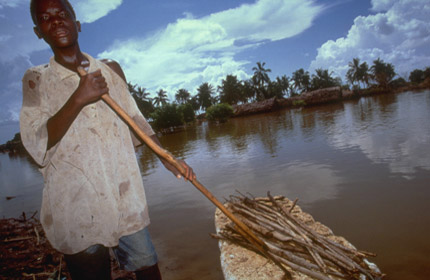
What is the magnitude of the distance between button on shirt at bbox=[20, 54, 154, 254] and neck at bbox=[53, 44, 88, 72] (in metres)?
0.04

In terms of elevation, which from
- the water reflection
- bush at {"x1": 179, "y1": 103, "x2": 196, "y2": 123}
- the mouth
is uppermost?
bush at {"x1": 179, "y1": 103, "x2": 196, "y2": 123}

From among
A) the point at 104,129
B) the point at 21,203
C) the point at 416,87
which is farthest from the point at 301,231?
the point at 416,87

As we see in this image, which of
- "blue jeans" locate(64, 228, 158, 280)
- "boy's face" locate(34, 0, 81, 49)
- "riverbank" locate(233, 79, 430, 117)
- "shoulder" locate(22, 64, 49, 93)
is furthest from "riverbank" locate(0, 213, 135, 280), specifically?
"riverbank" locate(233, 79, 430, 117)

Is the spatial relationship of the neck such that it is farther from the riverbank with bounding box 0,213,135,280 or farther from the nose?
the riverbank with bounding box 0,213,135,280

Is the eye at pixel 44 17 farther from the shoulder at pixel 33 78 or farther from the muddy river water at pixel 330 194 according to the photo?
the muddy river water at pixel 330 194

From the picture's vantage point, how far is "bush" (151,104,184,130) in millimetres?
38631

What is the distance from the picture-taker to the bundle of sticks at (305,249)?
218cm

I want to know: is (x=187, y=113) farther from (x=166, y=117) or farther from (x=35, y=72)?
(x=35, y=72)

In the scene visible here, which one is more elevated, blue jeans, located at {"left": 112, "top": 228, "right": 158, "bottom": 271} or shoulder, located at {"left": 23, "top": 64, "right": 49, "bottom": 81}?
shoulder, located at {"left": 23, "top": 64, "right": 49, "bottom": 81}

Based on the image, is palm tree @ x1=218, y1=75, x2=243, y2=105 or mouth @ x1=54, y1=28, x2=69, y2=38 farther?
palm tree @ x1=218, y1=75, x2=243, y2=105

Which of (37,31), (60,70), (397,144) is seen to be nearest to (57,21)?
(37,31)

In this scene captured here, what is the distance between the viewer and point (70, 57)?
57.1 inches

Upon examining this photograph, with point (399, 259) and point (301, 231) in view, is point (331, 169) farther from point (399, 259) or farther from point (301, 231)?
point (301, 231)

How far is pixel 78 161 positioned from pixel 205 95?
73.2 meters
